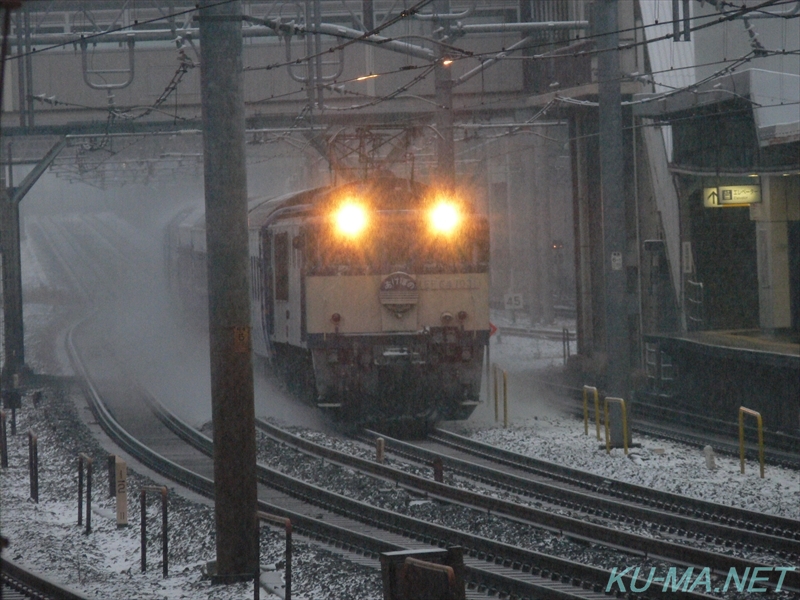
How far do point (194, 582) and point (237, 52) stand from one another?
4.58 m

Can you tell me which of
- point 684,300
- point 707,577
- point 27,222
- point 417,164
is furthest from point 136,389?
point 27,222

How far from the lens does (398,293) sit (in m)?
16.9

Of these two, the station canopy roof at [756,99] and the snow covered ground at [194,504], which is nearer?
the snow covered ground at [194,504]

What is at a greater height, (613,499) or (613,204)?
(613,204)

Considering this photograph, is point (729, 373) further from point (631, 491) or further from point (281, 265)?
point (281, 265)

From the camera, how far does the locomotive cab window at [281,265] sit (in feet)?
59.2

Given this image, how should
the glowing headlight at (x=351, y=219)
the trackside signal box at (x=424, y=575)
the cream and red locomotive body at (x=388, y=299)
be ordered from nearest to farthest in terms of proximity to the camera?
the trackside signal box at (x=424, y=575) < the cream and red locomotive body at (x=388, y=299) < the glowing headlight at (x=351, y=219)

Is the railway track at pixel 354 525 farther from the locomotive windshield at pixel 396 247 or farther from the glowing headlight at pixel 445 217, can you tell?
the glowing headlight at pixel 445 217

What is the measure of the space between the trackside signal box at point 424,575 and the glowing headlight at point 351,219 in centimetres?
1048

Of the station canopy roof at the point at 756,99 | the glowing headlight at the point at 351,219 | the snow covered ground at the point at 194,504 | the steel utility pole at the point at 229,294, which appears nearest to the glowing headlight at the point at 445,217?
the glowing headlight at the point at 351,219

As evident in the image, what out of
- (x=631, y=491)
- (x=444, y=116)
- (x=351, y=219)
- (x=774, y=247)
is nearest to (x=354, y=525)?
(x=631, y=491)

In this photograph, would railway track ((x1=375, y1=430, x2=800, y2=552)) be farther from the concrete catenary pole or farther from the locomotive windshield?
the locomotive windshield

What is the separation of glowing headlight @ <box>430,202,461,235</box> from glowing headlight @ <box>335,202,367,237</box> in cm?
104

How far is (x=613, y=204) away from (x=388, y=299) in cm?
348
